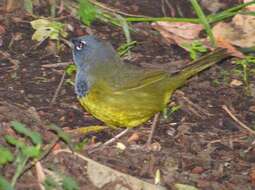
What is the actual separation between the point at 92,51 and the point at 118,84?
1.01 ft

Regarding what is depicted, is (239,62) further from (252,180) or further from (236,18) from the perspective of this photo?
(252,180)

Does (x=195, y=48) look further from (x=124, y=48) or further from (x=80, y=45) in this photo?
(x=80, y=45)

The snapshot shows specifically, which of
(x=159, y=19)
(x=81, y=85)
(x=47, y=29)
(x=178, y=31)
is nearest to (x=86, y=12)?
(x=47, y=29)

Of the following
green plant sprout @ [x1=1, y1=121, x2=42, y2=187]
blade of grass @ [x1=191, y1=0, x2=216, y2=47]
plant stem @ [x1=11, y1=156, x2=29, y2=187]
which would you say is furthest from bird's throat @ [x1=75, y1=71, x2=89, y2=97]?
blade of grass @ [x1=191, y1=0, x2=216, y2=47]

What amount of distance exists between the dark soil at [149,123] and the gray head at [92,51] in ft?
0.96

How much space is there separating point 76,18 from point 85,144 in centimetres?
159

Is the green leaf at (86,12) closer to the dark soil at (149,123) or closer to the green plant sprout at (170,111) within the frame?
the dark soil at (149,123)

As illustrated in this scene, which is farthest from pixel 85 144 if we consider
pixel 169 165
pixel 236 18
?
pixel 236 18

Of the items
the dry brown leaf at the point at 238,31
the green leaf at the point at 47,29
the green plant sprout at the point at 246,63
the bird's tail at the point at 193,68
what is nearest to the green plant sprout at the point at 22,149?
the bird's tail at the point at 193,68

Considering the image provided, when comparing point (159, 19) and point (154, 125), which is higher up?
point (159, 19)

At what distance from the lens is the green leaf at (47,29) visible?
19.6ft

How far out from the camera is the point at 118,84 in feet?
16.8

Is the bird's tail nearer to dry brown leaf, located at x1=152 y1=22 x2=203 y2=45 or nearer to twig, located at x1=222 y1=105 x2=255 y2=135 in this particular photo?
twig, located at x1=222 y1=105 x2=255 y2=135

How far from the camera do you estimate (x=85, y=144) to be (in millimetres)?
5000
